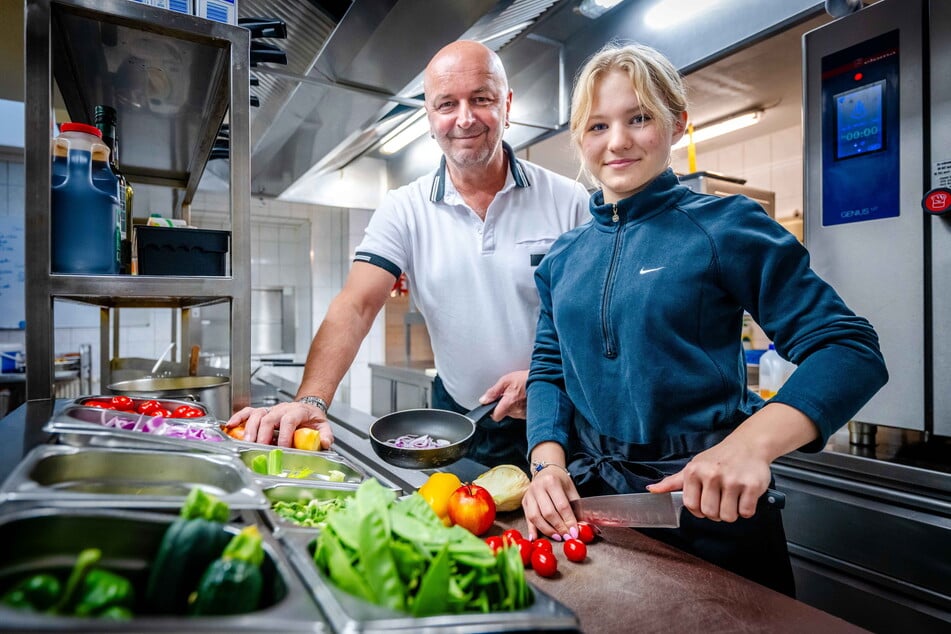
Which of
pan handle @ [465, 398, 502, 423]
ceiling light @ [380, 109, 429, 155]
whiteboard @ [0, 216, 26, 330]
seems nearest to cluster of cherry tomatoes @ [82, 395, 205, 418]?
pan handle @ [465, 398, 502, 423]

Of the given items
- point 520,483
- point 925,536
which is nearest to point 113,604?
point 520,483

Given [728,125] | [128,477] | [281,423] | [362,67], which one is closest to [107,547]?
[128,477]

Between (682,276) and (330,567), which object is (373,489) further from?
(682,276)

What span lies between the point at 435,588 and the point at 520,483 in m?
0.69

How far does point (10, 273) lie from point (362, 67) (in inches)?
174

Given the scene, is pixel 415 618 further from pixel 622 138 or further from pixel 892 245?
pixel 892 245

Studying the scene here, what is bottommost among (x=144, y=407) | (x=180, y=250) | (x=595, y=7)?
(x=144, y=407)

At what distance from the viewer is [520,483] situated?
3.82ft

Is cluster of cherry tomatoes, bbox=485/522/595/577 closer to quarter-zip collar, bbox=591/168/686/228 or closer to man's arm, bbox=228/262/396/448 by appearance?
man's arm, bbox=228/262/396/448

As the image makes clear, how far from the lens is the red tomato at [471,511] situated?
3.32 feet

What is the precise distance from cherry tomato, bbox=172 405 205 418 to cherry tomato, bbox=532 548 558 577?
74 cm

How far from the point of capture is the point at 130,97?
5.56ft

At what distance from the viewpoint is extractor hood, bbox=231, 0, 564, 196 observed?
1.78 m

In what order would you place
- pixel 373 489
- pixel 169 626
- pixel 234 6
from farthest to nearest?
pixel 234 6
pixel 373 489
pixel 169 626
